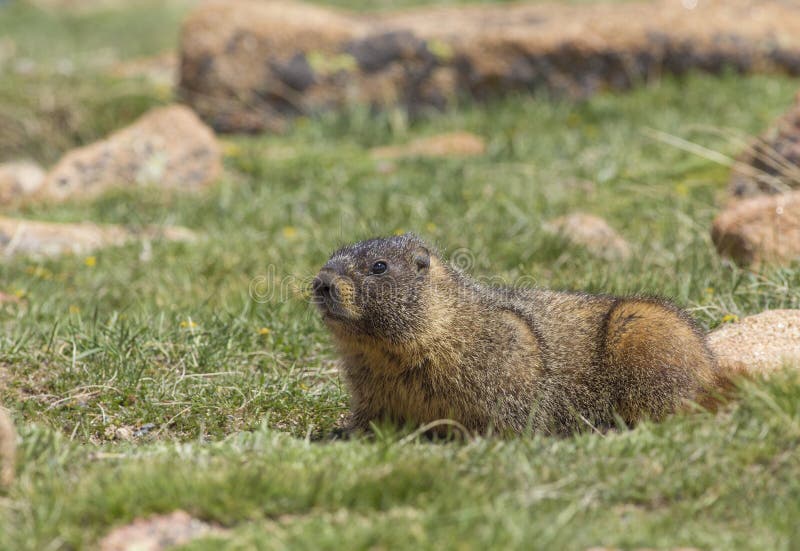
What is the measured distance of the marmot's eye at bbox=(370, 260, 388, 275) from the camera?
182 inches

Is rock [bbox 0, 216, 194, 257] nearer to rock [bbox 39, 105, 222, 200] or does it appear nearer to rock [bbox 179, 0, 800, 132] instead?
rock [bbox 39, 105, 222, 200]

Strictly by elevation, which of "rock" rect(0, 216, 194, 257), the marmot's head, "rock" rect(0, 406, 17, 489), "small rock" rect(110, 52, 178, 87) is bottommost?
"rock" rect(0, 216, 194, 257)

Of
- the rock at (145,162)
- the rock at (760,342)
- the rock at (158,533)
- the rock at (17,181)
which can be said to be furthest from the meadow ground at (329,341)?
the rock at (17,181)

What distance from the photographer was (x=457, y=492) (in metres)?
3.42

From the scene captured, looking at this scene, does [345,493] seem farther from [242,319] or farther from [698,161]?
A: [698,161]

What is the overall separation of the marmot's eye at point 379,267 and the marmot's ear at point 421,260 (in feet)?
0.57

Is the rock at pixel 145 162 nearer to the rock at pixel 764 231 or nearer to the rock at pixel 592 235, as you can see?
the rock at pixel 592 235

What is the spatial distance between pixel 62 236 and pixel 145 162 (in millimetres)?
1593

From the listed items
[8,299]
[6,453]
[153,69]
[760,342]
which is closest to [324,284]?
[6,453]

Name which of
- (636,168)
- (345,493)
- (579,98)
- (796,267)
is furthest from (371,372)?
(579,98)

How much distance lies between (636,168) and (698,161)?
526mm

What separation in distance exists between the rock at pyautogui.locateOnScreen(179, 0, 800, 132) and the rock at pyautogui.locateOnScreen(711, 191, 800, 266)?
4759 mm

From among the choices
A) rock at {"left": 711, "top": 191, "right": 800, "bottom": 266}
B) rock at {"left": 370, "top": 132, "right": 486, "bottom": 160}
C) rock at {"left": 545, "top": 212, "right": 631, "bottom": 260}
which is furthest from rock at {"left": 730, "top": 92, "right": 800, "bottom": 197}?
rock at {"left": 370, "top": 132, "right": 486, "bottom": 160}

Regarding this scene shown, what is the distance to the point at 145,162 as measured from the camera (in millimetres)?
8992
